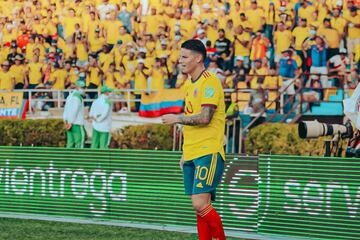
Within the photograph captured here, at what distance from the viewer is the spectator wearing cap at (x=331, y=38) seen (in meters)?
18.9

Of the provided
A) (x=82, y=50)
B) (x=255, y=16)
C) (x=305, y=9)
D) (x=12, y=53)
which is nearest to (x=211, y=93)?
(x=305, y=9)

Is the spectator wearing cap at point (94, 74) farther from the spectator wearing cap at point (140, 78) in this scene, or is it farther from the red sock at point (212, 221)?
the red sock at point (212, 221)

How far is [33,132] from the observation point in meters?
23.0

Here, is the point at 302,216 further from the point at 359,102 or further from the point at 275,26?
the point at 275,26

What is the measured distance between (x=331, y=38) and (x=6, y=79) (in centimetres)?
1061

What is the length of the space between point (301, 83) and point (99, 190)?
8433 millimetres

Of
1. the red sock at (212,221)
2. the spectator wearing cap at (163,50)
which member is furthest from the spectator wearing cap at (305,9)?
the red sock at (212,221)

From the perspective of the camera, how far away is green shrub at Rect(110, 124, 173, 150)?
2061 cm

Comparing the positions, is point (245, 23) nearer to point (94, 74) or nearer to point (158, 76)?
point (158, 76)

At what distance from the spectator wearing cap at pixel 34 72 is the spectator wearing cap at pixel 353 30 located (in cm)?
965

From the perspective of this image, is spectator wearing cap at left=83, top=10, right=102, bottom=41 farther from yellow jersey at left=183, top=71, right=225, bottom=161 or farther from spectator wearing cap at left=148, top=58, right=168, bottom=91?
yellow jersey at left=183, top=71, right=225, bottom=161

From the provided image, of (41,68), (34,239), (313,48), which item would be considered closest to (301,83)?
(313,48)

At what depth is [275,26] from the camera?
65.6 feet

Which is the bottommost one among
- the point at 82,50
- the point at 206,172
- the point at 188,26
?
the point at 206,172
